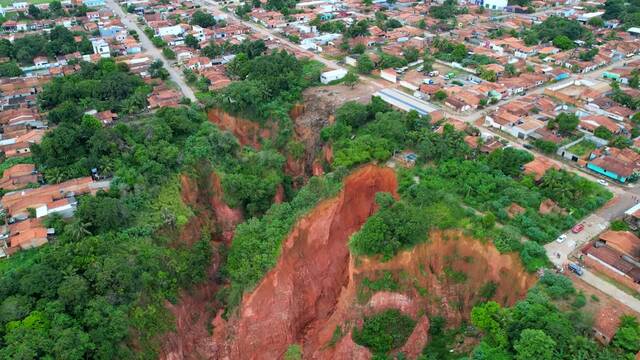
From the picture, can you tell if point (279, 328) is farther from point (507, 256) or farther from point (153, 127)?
point (153, 127)

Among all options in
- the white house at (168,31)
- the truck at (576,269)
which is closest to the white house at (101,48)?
the white house at (168,31)

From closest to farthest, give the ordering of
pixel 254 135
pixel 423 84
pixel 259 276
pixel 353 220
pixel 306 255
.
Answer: pixel 259 276
pixel 306 255
pixel 353 220
pixel 254 135
pixel 423 84

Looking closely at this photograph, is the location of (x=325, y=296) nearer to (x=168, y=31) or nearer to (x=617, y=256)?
(x=617, y=256)

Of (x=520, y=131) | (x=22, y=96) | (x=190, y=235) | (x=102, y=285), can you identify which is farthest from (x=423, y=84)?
(x=22, y=96)

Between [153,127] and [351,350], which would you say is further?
[153,127]

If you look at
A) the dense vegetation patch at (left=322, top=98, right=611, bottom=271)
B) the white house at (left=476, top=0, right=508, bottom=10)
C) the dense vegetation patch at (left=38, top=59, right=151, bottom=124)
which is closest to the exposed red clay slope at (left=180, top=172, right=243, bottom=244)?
the dense vegetation patch at (left=322, top=98, right=611, bottom=271)

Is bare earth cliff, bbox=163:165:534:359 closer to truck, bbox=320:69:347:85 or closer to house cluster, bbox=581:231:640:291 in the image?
house cluster, bbox=581:231:640:291

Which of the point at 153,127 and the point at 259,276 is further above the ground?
the point at 153,127
